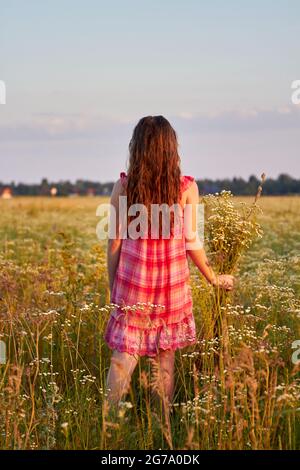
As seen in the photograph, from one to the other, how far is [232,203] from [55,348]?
198 centimetres

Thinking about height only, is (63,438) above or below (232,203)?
below

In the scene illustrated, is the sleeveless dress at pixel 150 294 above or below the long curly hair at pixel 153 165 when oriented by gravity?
below

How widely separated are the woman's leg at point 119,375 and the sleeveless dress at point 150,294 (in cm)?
7

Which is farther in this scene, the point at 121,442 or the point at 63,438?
the point at 63,438

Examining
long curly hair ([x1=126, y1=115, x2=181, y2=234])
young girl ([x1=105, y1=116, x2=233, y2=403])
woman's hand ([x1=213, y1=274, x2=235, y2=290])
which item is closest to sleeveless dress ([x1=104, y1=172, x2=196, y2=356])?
young girl ([x1=105, y1=116, x2=233, y2=403])

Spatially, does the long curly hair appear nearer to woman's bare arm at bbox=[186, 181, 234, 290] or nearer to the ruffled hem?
woman's bare arm at bbox=[186, 181, 234, 290]

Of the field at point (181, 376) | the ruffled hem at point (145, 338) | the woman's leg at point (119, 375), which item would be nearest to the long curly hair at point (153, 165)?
the field at point (181, 376)

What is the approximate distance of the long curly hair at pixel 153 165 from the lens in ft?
16.5

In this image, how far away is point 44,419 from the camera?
459cm

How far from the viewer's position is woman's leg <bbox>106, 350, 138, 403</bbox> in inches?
192

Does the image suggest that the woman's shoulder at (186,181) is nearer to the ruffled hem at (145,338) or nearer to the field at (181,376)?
the field at (181,376)

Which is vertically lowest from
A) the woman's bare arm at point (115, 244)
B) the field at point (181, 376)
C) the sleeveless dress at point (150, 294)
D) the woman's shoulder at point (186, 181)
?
the field at point (181, 376)

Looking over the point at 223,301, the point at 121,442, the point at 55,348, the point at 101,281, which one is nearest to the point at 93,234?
the point at 101,281

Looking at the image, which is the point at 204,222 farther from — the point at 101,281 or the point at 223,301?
the point at 101,281
